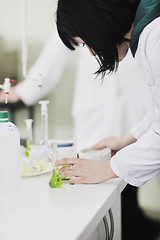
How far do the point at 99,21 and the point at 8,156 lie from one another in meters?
0.44

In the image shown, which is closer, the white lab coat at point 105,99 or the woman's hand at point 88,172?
the woman's hand at point 88,172

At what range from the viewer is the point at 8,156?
82 centimetres

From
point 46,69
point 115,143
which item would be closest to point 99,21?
point 115,143

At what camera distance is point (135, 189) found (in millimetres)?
2396

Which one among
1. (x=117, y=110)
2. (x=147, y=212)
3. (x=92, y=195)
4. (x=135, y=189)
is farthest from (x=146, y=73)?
(x=147, y=212)

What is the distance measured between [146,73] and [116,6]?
0.66ft

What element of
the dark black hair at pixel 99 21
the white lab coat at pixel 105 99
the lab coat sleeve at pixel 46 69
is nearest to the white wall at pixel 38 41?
the lab coat sleeve at pixel 46 69

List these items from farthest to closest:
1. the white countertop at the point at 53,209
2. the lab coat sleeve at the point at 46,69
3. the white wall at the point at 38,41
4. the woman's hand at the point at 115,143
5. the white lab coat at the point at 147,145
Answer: the white wall at the point at 38,41 → the lab coat sleeve at the point at 46,69 → the woman's hand at the point at 115,143 → the white lab coat at the point at 147,145 → the white countertop at the point at 53,209

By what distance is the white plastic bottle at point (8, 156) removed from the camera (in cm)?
81

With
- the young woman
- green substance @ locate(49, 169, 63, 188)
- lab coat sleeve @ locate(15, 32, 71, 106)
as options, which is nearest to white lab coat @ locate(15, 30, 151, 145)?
lab coat sleeve @ locate(15, 32, 71, 106)

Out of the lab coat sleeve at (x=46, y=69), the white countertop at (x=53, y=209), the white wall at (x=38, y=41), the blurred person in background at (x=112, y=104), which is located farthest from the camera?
the white wall at (x=38, y=41)

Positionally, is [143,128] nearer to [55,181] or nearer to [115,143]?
[115,143]

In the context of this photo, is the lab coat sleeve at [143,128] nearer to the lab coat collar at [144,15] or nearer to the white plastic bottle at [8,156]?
the lab coat collar at [144,15]

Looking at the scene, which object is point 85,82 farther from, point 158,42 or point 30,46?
point 158,42
